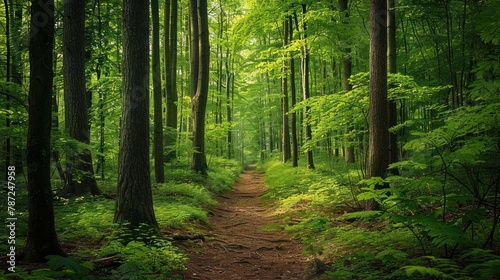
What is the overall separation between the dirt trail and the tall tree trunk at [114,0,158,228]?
134cm

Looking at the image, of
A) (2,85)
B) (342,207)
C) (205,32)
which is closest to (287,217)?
(342,207)

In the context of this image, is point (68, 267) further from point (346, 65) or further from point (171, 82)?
point (171, 82)

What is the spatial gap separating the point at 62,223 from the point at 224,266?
11.2ft

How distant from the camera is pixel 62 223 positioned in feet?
20.7

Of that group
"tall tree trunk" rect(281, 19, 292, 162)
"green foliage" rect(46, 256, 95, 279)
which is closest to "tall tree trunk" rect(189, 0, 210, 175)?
"tall tree trunk" rect(281, 19, 292, 162)

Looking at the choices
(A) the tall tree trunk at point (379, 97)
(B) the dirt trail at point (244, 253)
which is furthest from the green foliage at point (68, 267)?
(A) the tall tree trunk at point (379, 97)

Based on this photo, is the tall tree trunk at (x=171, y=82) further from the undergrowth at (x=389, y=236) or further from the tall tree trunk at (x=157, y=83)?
the undergrowth at (x=389, y=236)

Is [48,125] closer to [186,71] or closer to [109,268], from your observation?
[109,268]

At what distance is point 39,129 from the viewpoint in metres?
3.93

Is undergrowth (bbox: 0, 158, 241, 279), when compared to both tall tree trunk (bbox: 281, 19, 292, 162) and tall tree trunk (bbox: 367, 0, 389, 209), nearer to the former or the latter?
tall tree trunk (bbox: 367, 0, 389, 209)

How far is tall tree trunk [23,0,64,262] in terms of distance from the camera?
391 cm

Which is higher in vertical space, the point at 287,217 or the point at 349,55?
the point at 349,55

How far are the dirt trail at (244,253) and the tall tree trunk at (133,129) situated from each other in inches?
52.9

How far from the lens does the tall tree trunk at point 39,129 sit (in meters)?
3.91
